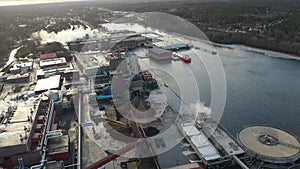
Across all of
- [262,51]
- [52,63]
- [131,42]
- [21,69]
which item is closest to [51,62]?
[52,63]

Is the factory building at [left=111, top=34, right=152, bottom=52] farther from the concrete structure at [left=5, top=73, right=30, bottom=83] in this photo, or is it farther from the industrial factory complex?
the industrial factory complex

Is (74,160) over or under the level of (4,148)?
under

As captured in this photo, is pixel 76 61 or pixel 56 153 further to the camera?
pixel 76 61

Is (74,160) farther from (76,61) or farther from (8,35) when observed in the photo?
(8,35)

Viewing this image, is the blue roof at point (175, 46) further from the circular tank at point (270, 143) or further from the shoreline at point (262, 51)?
the circular tank at point (270, 143)

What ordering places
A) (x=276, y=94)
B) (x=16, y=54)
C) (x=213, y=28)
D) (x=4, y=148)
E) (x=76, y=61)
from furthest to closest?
(x=213, y=28) → (x=16, y=54) → (x=76, y=61) → (x=276, y=94) → (x=4, y=148)

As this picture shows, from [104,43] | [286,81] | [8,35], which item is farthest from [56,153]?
[8,35]

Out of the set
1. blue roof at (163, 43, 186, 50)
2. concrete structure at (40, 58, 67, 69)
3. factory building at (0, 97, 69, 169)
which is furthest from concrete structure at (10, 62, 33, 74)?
blue roof at (163, 43, 186, 50)
